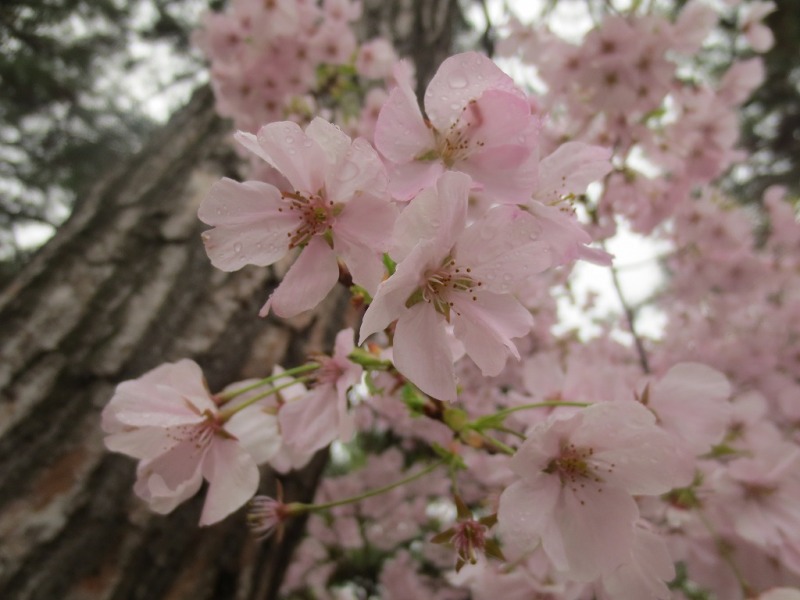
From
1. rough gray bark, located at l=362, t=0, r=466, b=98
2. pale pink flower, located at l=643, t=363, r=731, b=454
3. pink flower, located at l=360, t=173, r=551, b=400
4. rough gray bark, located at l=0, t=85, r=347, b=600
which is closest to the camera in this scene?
pink flower, located at l=360, t=173, r=551, b=400

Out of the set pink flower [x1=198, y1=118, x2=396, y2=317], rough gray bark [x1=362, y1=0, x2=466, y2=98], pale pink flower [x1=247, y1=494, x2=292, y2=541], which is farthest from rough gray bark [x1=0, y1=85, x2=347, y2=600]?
rough gray bark [x1=362, y1=0, x2=466, y2=98]

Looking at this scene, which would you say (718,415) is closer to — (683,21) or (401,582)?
(683,21)

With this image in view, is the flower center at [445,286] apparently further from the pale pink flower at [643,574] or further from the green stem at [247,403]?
the pale pink flower at [643,574]

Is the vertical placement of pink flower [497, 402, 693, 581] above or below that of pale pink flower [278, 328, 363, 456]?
below

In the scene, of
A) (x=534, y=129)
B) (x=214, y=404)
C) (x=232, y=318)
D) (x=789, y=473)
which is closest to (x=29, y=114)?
(x=232, y=318)

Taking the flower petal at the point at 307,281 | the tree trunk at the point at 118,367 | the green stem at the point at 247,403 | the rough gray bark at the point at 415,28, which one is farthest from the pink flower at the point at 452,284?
the rough gray bark at the point at 415,28

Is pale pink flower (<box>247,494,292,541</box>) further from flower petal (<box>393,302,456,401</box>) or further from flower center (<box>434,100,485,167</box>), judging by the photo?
flower center (<box>434,100,485,167</box>)

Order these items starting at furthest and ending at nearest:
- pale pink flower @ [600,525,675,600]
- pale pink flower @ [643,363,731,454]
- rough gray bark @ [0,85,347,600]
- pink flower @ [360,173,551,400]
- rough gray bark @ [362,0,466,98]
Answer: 1. rough gray bark @ [362,0,466,98]
2. rough gray bark @ [0,85,347,600]
3. pale pink flower @ [643,363,731,454]
4. pale pink flower @ [600,525,675,600]
5. pink flower @ [360,173,551,400]
